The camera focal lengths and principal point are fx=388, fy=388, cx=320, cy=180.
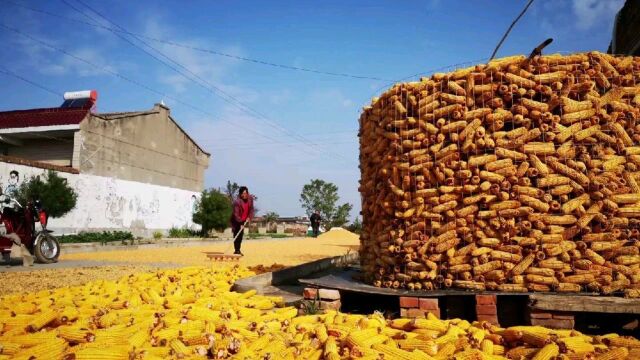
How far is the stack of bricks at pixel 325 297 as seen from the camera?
492cm

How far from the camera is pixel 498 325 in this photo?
412 centimetres

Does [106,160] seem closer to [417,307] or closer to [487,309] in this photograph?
[417,307]

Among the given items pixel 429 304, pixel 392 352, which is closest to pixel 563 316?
pixel 429 304

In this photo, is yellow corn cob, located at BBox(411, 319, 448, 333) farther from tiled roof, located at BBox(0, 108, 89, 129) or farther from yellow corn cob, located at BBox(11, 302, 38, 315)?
tiled roof, located at BBox(0, 108, 89, 129)

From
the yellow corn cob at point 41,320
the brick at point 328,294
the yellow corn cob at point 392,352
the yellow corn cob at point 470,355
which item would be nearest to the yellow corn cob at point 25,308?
the yellow corn cob at point 41,320

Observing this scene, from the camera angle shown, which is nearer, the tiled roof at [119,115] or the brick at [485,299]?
the brick at [485,299]

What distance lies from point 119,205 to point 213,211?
621 cm

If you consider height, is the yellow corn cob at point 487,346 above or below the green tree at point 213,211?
below

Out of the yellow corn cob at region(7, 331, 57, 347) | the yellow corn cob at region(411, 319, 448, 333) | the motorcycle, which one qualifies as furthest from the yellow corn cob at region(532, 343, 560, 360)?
the motorcycle

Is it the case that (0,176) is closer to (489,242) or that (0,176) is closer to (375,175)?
(375,175)

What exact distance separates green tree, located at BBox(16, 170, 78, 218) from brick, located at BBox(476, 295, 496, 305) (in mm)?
20205

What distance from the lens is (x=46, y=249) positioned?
437 inches

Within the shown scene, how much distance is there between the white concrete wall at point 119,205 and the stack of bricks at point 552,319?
21.4 meters

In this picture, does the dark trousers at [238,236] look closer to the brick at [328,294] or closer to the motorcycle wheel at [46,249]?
A: the motorcycle wheel at [46,249]
